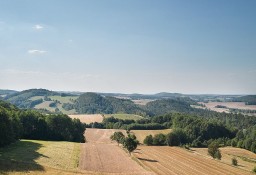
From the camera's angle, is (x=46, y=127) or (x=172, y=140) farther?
(x=172, y=140)

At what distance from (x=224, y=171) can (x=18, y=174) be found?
189ft

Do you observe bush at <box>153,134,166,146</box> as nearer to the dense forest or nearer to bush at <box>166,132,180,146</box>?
bush at <box>166,132,180,146</box>

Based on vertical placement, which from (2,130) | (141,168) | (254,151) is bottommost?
(254,151)

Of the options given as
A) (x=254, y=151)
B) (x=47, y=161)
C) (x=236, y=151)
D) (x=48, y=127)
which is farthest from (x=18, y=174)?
(x=254, y=151)

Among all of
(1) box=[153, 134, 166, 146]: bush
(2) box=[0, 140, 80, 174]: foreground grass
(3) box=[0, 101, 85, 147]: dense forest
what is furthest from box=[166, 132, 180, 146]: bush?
(2) box=[0, 140, 80, 174]: foreground grass

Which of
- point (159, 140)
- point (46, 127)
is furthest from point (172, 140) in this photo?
point (46, 127)

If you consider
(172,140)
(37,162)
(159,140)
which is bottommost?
(159,140)

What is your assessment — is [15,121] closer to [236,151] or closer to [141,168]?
[141,168]

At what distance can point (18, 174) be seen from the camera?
5394 centimetres

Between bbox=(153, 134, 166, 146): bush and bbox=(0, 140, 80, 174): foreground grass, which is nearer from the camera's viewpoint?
bbox=(0, 140, 80, 174): foreground grass

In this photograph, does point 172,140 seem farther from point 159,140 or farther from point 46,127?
point 46,127

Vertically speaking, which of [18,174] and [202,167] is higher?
[18,174]

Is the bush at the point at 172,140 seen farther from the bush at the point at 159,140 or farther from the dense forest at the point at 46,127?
the dense forest at the point at 46,127

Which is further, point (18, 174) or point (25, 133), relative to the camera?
point (25, 133)
